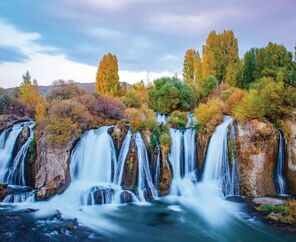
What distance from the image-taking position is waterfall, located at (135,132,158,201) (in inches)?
610

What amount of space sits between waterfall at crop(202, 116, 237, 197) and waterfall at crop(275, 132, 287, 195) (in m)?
2.30

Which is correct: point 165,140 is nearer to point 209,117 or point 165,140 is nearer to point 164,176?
point 164,176

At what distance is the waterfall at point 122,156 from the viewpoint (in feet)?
51.7

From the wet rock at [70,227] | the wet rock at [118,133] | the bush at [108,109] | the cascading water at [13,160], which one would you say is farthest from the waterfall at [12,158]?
the wet rock at [70,227]

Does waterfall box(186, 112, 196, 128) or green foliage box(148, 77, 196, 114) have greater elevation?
green foliage box(148, 77, 196, 114)

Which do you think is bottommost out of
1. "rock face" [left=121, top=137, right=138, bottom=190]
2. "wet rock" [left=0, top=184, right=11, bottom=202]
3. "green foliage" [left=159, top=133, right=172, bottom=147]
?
"wet rock" [left=0, top=184, right=11, bottom=202]

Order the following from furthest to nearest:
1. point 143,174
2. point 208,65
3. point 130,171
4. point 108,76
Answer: point 208,65 < point 108,76 < point 143,174 < point 130,171

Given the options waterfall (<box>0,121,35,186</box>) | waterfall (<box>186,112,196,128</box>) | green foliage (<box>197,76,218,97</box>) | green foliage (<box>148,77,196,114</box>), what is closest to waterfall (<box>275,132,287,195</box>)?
waterfall (<box>186,112,196,128</box>)

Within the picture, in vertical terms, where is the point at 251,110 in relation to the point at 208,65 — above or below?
below

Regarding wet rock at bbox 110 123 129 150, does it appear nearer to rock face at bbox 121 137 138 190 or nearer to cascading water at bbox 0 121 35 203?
rock face at bbox 121 137 138 190

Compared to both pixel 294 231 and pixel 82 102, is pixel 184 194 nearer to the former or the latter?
pixel 294 231

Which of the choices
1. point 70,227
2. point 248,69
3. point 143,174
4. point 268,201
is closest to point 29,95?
point 143,174

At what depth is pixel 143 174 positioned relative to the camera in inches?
631

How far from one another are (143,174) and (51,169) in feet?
15.2
